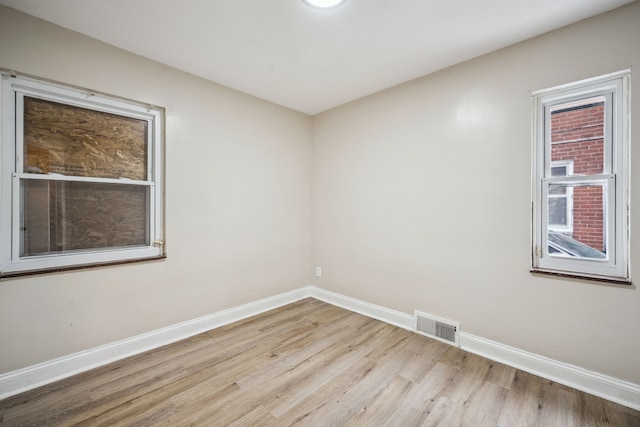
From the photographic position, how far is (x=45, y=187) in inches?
79.4

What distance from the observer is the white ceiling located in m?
1.81

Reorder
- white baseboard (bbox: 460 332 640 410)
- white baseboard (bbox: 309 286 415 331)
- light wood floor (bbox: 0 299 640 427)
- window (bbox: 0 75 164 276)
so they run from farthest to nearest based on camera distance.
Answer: white baseboard (bbox: 309 286 415 331), window (bbox: 0 75 164 276), white baseboard (bbox: 460 332 640 410), light wood floor (bbox: 0 299 640 427)

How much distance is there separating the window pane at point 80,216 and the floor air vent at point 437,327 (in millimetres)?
2802

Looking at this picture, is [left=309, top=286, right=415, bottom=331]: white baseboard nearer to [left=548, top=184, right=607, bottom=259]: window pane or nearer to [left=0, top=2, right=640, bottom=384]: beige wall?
[left=0, top=2, right=640, bottom=384]: beige wall

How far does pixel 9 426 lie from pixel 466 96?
4058mm

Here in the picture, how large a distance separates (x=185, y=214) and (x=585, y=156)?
3420 millimetres

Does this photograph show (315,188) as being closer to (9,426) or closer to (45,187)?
(45,187)

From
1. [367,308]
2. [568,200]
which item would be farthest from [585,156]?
[367,308]

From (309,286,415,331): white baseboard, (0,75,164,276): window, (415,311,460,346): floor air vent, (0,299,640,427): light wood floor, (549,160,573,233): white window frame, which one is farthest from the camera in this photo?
(309,286,415,331): white baseboard

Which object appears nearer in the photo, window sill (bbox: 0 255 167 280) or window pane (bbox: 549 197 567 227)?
window sill (bbox: 0 255 167 280)

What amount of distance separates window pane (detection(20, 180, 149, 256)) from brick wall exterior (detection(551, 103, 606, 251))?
3.57 m

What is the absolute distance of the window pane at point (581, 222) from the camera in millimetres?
1938

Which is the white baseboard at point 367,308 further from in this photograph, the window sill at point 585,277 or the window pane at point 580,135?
the window pane at point 580,135

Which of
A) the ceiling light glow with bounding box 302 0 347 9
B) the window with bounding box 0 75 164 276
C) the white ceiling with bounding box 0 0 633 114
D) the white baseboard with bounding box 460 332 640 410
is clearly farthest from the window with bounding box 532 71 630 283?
the window with bounding box 0 75 164 276
